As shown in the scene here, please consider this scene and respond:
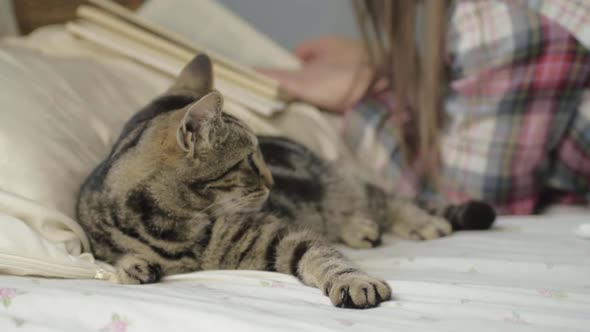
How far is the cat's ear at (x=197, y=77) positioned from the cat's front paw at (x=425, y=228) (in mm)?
601

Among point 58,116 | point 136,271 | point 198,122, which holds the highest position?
point 198,122

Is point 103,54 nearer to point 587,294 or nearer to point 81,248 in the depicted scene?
point 81,248

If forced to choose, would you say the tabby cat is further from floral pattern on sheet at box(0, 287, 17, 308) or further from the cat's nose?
floral pattern on sheet at box(0, 287, 17, 308)

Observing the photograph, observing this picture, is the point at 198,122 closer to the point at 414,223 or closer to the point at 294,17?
the point at 414,223

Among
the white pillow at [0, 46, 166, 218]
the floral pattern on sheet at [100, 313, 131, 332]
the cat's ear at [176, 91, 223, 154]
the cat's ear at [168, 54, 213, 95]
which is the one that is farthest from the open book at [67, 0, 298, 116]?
the floral pattern on sheet at [100, 313, 131, 332]

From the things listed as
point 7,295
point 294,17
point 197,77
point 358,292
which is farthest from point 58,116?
point 294,17

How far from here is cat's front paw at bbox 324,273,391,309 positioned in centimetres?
88

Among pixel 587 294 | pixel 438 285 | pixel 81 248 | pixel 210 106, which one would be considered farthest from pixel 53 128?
pixel 587 294

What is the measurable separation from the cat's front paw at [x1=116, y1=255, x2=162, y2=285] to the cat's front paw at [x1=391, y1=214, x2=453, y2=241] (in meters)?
0.67

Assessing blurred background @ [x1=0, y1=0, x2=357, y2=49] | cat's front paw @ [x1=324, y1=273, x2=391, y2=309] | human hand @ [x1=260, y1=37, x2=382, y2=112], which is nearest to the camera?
A: cat's front paw @ [x1=324, y1=273, x2=391, y2=309]

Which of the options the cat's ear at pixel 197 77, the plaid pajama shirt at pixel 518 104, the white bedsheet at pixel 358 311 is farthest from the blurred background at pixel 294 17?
the white bedsheet at pixel 358 311

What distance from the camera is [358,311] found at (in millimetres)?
856

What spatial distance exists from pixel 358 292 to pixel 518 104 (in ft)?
3.13

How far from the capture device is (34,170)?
113 centimetres
